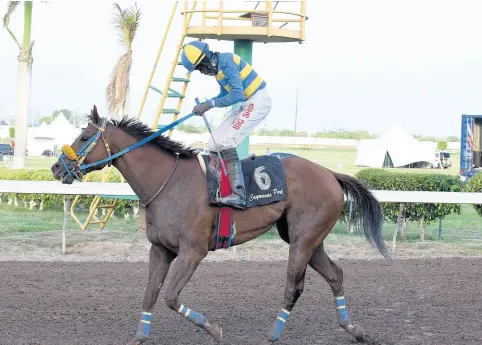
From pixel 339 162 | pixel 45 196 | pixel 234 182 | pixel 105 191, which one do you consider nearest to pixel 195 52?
pixel 234 182

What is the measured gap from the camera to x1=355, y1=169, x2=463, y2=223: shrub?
1098 cm

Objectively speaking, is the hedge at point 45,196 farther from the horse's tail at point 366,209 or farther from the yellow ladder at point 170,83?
the horse's tail at point 366,209

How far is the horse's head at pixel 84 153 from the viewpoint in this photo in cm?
521

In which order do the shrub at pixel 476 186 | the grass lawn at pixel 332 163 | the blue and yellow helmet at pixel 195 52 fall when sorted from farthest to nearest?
the grass lawn at pixel 332 163 → the shrub at pixel 476 186 → the blue and yellow helmet at pixel 195 52

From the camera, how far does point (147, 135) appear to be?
5484 mm

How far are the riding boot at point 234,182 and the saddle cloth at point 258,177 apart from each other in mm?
70

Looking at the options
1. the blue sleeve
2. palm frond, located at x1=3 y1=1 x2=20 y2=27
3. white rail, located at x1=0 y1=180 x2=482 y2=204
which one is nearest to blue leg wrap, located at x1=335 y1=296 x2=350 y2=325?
the blue sleeve

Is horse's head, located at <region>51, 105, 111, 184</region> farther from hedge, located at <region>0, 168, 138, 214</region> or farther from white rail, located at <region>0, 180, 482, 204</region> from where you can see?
hedge, located at <region>0, 168, 138, 214</region>

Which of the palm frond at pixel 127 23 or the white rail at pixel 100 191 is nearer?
the white rail at pixel 100 191

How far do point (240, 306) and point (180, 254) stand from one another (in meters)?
1.67

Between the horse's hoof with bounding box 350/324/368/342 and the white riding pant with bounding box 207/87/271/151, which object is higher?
the white riding pant with bounding box 207/87/271/151

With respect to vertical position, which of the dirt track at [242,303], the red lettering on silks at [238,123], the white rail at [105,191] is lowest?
the dirt track at [242,303]

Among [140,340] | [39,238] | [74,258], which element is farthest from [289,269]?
[39,238]

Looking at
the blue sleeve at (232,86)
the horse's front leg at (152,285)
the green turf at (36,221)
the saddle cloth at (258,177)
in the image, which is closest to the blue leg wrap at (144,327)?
the horse's front leg at (152,285)
